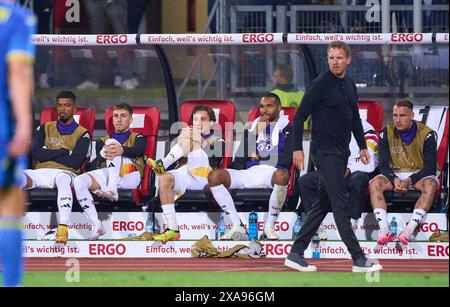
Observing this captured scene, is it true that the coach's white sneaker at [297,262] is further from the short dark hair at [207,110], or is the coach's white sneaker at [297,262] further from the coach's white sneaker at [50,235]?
the coach's white sneaker at [50,235]

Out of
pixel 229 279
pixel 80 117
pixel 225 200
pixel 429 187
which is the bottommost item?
pixel 229 279

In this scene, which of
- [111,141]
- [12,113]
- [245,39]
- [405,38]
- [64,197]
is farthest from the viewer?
[111,141]

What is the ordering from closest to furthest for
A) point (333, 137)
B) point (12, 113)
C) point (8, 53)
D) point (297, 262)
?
1. point (8, 53)
2. point (12, 113)
3. point (333, 137)
4. point (297, 262)

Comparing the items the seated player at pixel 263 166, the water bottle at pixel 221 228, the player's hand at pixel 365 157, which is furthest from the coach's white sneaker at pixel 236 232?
the player's hand at pixel 365 157

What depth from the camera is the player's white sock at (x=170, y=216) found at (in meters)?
15.3

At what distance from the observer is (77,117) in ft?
53.6

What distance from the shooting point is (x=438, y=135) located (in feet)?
52.5

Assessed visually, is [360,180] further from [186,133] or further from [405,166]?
[186,133]

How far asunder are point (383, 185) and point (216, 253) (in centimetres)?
178

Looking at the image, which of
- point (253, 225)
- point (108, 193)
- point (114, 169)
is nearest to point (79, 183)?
point (108, 193)

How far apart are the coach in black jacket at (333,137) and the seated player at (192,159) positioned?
8.01 ft

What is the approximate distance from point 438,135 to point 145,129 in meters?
2.94
